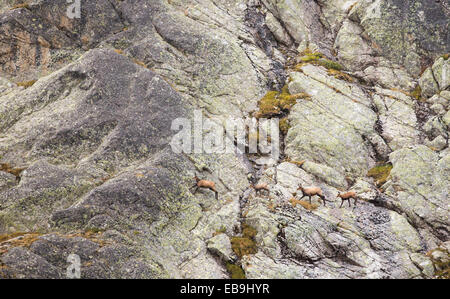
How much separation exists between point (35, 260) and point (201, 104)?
17.5 metres

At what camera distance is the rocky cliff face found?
22750 millimetres

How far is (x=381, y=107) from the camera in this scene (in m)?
33.6

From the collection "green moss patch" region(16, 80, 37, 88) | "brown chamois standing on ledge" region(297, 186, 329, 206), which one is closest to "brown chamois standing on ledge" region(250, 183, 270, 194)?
"brown chamois standing on ledge" region(297, 186, 329, 206)

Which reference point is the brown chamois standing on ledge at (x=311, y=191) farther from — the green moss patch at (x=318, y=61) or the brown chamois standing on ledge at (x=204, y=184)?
the green moss patch at (x=318, y=61)

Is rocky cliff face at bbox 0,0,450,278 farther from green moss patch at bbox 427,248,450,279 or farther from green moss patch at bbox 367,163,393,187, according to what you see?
green moss patch at bbox 367,163,393,187

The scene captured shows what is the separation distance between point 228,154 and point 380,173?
11.5 m

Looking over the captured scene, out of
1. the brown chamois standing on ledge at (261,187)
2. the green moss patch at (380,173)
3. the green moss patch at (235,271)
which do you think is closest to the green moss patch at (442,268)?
the green moss patch at (380,173)

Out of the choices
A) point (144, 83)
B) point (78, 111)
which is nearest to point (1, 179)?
point (78, 111)

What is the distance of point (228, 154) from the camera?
29188 millimetres

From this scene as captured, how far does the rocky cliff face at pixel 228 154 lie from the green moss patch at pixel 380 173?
0.25m

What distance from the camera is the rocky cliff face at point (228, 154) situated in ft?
74.6

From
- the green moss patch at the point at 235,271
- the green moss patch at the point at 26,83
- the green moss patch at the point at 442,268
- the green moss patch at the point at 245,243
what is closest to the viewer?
the green moss patch at the point at 235,271

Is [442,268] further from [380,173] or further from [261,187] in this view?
[261,187]
